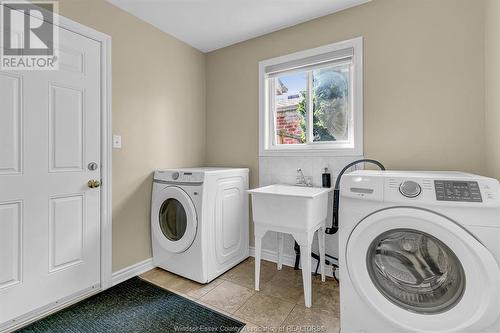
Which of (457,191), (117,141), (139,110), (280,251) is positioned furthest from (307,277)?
(139,110)

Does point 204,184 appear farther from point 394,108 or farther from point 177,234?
point 394,108

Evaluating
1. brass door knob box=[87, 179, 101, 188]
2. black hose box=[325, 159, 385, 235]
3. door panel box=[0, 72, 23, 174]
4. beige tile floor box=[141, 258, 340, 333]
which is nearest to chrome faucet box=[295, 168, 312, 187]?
black hose box=[325, 159, 385, 235]

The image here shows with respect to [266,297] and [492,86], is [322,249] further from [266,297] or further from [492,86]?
[492,86]

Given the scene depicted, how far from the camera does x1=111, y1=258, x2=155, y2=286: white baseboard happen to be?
2025mm

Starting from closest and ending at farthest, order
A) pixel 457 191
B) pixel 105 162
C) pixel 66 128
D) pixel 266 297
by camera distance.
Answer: pixel 457 191 < pixel 66 128 < pixel 266 297 < pixel 105 162

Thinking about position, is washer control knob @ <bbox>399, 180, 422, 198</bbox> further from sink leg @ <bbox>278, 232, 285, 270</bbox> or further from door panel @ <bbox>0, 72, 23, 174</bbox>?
door panel @ <bbox>0, 72, 23, 174</bbox>

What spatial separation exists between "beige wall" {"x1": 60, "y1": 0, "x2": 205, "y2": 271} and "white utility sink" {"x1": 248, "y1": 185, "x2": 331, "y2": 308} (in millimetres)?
1081

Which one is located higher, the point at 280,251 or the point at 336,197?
the point at 336,197

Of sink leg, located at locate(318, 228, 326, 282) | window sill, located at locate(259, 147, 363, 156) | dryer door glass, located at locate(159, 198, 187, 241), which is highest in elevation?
window sill, located at locate(259, 147, 363, 156)

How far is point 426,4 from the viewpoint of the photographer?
179 cm

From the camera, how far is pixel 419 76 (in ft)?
5.98

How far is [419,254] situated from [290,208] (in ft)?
2.58

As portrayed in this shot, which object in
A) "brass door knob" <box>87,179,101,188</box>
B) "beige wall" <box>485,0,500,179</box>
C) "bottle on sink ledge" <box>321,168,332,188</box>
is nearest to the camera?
"beige wall" <box>485,0,500,179</box>

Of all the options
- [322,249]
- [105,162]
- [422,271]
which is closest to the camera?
[422,271]
